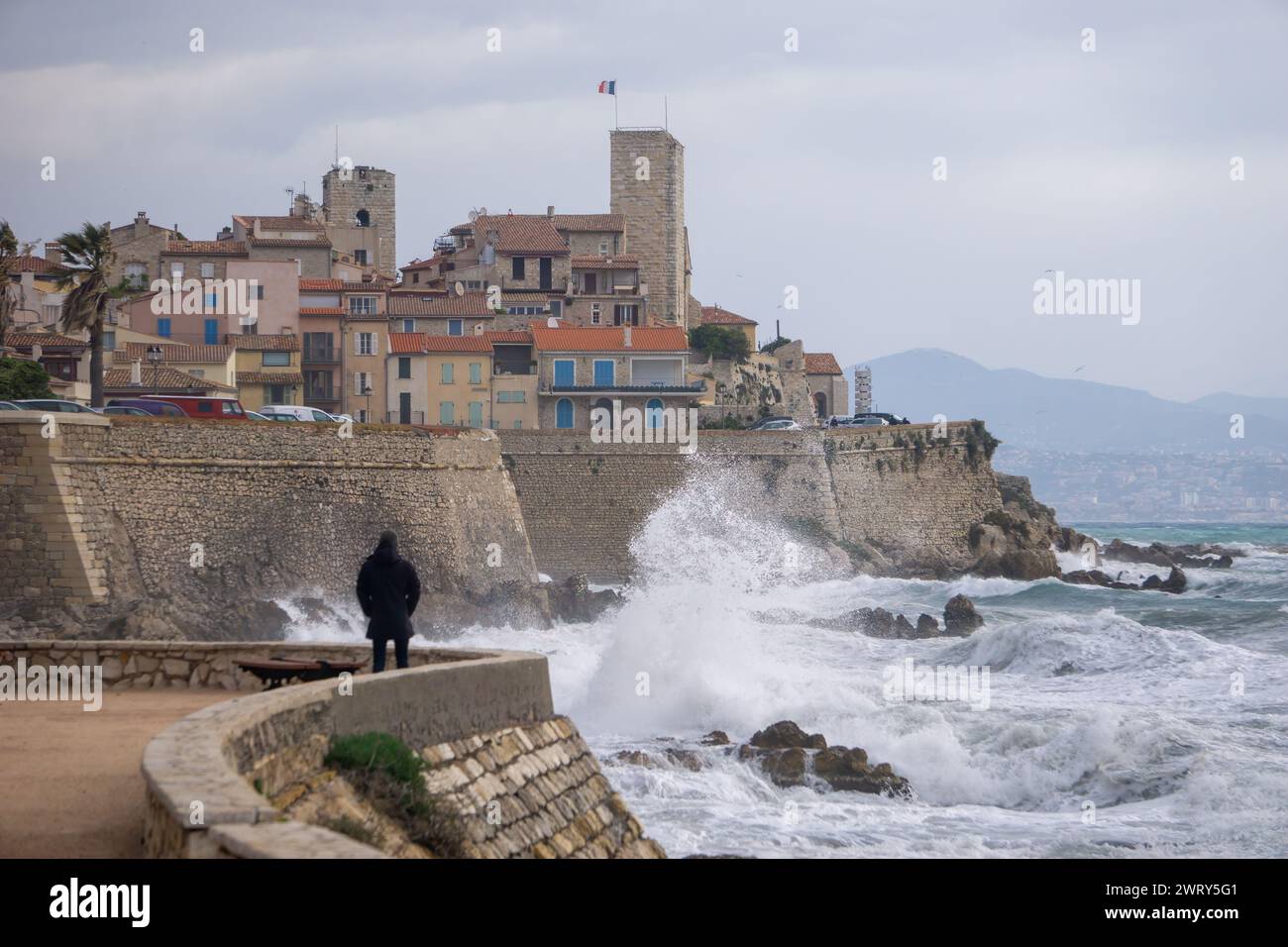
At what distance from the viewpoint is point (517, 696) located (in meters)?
12.2

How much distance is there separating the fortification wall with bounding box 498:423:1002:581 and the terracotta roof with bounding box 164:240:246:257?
19.0 meters

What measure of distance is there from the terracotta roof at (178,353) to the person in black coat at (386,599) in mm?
38483

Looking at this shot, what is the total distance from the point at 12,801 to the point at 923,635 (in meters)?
29.4

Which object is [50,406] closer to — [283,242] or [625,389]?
[625,389]

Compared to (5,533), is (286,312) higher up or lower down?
higher up

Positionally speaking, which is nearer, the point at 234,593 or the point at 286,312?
the point at 234,593

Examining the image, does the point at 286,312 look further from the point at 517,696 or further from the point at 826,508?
the point at 517,696

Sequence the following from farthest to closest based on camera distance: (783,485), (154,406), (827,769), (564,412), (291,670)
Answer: (564,412)
(783,485)
(154,406)
(827,769)
(291,670)

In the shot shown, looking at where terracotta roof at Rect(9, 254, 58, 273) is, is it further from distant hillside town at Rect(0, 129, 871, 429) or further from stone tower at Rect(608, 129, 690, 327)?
stone tower at Rect(608, 129, 690, 327)

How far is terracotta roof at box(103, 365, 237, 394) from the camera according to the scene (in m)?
44.7

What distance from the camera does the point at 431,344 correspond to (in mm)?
55562

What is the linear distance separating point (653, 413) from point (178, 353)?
51.6ft

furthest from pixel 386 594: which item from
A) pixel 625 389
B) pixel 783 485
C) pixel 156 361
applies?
pixel 625 389
